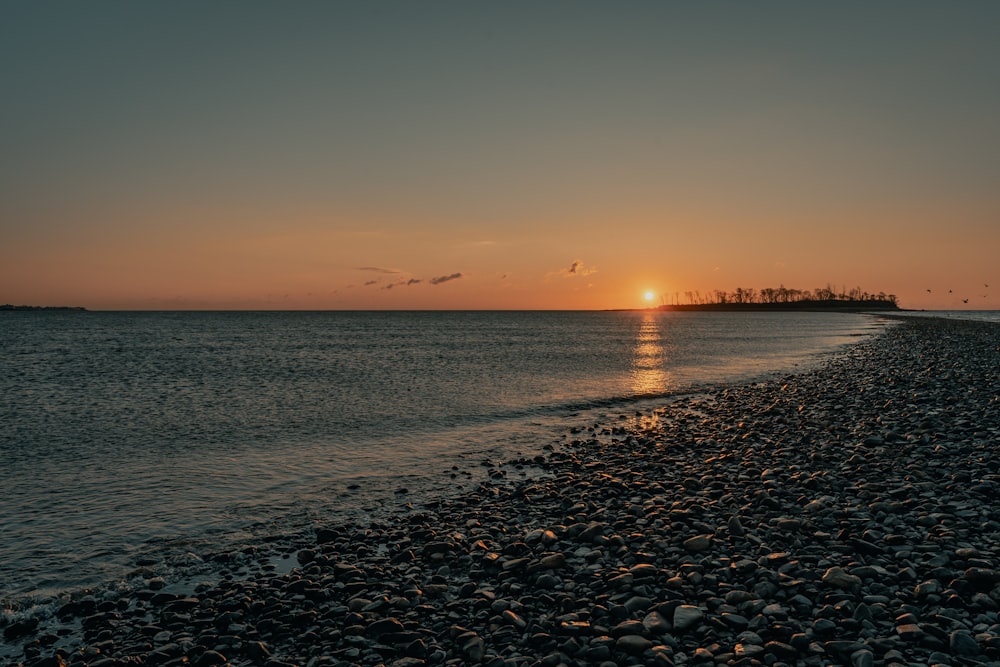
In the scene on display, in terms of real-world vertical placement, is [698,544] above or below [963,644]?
below

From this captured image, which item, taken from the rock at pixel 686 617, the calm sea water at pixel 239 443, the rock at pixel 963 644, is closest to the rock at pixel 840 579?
the rock at pixel 963 644

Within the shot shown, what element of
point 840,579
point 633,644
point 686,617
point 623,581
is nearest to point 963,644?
point 840,579

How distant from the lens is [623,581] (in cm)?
790

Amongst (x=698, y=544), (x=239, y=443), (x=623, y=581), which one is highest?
(x=698, y=544)

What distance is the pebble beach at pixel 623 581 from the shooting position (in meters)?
6.46

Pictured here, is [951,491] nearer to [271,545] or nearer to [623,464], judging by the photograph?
[623,464]

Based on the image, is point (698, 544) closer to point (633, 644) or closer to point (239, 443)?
point (633, 644)

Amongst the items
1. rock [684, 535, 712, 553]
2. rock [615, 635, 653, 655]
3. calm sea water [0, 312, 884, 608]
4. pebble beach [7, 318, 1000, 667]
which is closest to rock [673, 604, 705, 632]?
pebble beach [7, 318, 1000, 667]

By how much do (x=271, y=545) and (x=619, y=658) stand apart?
24.1 ft

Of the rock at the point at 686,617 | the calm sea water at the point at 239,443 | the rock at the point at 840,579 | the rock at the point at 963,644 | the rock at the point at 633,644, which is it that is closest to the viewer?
the rock at the point at 963,644

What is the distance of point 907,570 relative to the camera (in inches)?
298

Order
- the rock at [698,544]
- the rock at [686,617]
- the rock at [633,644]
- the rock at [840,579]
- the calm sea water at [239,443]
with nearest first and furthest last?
the rock at [633,644], the rock at [686,617], the rock at [840,579], the rock at [698,544], the calm sea water at [239,443]

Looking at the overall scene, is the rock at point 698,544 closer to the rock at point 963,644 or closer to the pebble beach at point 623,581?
the pebble beach at point 623,581

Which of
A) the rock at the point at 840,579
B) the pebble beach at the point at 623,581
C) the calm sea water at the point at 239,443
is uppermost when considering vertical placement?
the rock at the point at 840,579
